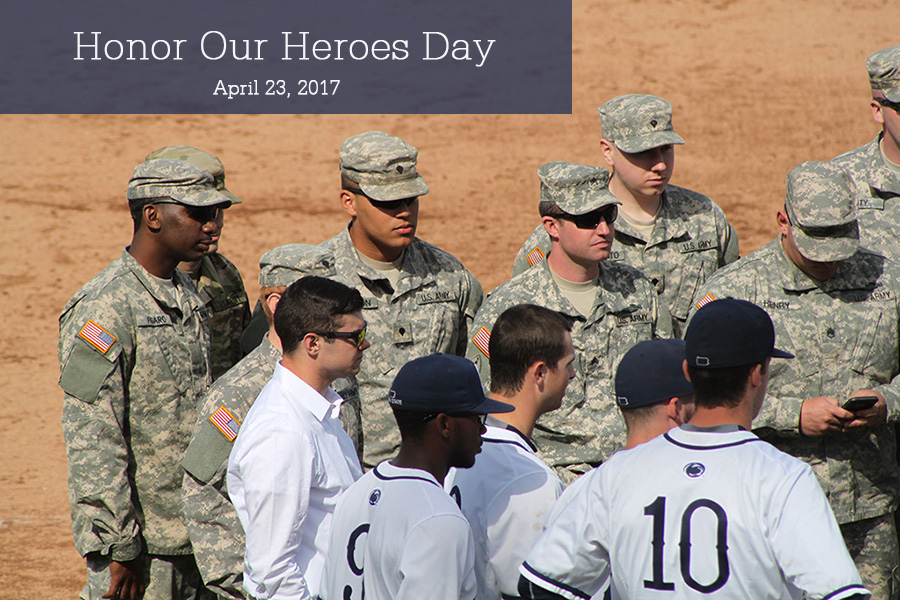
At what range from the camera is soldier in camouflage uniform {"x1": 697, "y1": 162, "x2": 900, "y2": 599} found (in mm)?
4762

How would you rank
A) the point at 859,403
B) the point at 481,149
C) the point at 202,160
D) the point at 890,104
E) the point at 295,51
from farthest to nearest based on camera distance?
the point at 295,51, the point at 481,149, the point at 202,160, the point at 890,104, the point at 859,403

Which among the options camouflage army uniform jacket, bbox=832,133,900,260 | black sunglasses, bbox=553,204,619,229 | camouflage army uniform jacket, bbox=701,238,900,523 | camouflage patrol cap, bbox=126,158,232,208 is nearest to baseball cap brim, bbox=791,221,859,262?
camouflage army uniform jacket, bbox=701,238,900,523

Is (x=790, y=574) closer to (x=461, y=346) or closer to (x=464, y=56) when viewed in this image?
(x=461, y=346)

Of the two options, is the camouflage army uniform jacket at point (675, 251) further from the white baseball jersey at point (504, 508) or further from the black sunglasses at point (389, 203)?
the white baseball jersey at point (504, 508)

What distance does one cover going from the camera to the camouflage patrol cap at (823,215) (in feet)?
15.4

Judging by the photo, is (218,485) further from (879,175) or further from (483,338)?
(879,175)

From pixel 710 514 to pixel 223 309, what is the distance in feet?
12.2

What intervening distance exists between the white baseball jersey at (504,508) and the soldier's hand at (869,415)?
1.78 meters

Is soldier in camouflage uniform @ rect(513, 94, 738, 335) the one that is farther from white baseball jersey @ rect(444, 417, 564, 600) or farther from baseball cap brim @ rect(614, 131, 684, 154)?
white baseball jersey @ rect(444, 417, 564, 600)

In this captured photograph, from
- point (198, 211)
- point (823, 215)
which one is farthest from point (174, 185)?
point (823, 215)

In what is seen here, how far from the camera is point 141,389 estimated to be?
188 inches

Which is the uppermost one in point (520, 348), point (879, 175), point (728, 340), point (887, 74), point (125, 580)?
point (887, 74)

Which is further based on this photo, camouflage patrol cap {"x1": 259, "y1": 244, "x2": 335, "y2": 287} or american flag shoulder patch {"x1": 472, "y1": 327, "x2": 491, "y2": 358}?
american flag shoulder patch {"x1": 472, "y1": 327, "x2": 491, "y2": 358}

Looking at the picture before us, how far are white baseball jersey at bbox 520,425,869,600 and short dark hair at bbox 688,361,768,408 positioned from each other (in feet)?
0.26
